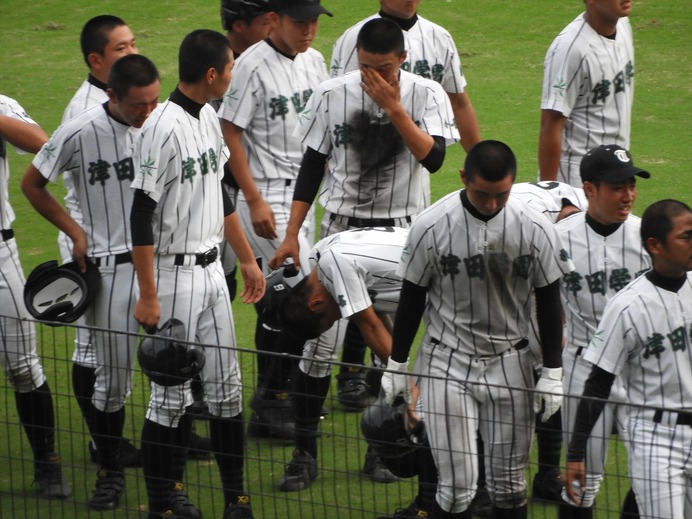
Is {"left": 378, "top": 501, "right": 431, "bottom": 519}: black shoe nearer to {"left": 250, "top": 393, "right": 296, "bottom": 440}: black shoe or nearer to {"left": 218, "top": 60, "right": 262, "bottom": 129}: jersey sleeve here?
{"left": 250, "top": 393, "right": 296, "bottom": 440}: black shoe

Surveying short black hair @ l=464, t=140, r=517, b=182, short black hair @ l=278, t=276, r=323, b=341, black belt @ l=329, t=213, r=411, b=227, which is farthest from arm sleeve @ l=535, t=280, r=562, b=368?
black belt @ l=329, t=213, r=411, b=227

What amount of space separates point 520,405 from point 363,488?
42.9 inches

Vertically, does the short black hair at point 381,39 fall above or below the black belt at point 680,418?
above

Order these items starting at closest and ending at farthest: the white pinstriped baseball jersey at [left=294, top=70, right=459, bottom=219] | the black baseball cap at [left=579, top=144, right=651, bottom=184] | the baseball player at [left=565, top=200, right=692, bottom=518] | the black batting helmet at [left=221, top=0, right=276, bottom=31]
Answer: the baseball player at [left=565, top=200, right=692, bottom=518] < the black baseball cap at [left=579, top=144, right=651, bottom=184] < the white pinstriped baseball jersey at [left=294, top=70, right=459, bottom=219] < the black batting helmet at [left=221, top=0, right=276, bottom=31]

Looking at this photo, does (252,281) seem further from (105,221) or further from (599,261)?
(599,261)

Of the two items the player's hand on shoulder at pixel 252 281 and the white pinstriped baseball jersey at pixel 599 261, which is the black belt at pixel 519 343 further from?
the player's hand on shoulder at pixel 252 281

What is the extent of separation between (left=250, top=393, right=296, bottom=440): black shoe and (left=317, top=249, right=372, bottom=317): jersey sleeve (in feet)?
3.28

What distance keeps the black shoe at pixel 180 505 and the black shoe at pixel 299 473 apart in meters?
0.42

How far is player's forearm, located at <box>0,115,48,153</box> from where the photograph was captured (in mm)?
5027

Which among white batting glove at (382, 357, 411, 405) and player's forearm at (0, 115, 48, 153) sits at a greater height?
player's forearm at (0, 115, 48, 153)

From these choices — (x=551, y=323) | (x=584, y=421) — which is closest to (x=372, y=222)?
(x=551, y=323)

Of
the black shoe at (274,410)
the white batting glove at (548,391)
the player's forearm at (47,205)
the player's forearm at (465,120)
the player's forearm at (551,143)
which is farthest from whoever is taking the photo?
the player's forearm at (465,120)

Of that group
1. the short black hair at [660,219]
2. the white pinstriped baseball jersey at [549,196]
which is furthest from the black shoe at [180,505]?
the short black hair at [660,219]

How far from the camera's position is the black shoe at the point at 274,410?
5.57 m
